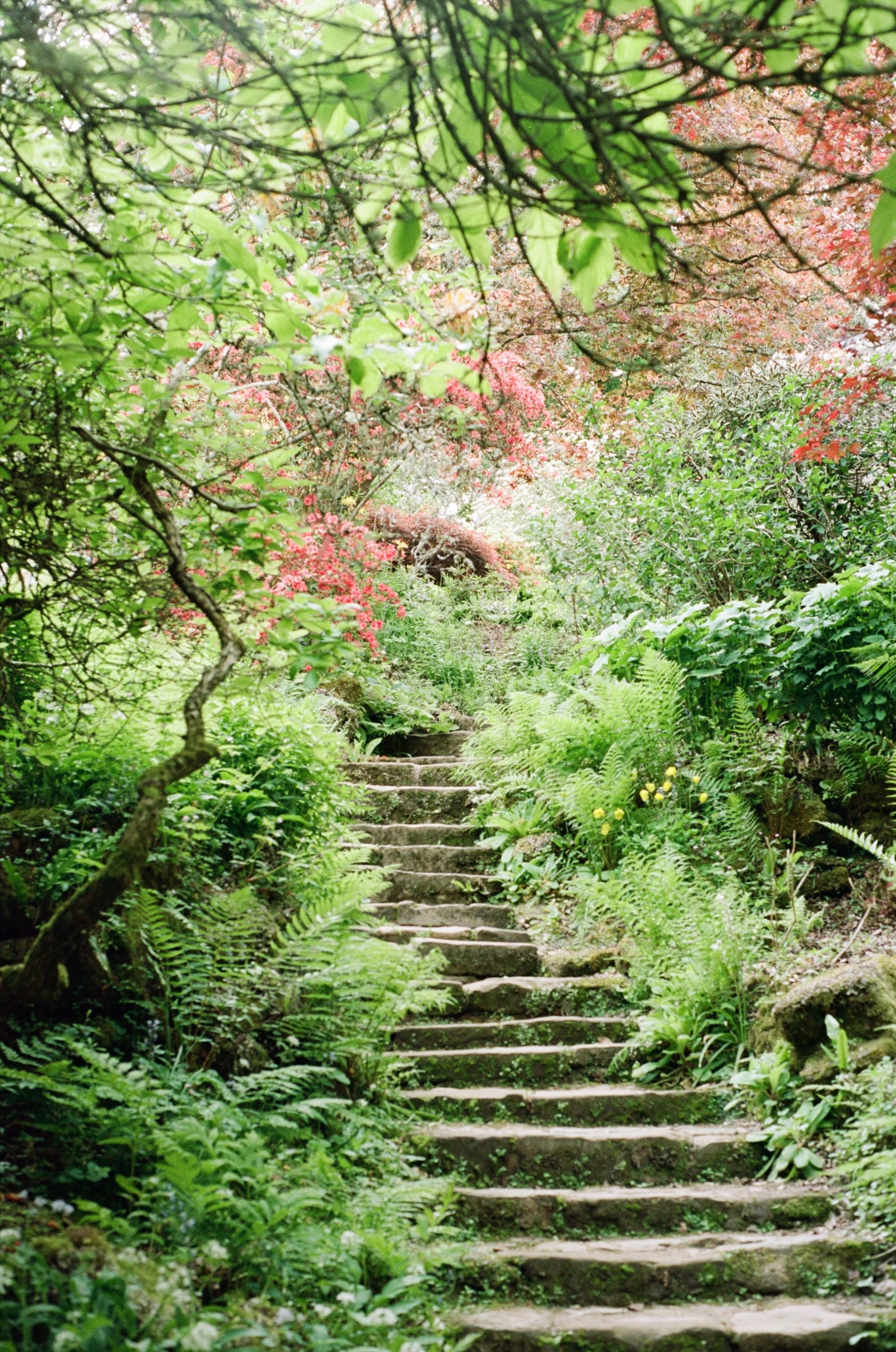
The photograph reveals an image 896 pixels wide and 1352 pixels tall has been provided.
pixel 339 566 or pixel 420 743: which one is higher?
pixel 339 566

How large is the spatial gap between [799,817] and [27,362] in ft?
14.1

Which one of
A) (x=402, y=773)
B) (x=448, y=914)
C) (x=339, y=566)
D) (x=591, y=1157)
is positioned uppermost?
(x=339, y=566)

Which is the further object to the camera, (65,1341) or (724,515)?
(724,515)

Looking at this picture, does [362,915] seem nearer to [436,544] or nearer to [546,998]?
[546,998]

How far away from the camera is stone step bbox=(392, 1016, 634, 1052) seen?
4.34 m

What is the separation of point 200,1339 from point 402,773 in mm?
5905

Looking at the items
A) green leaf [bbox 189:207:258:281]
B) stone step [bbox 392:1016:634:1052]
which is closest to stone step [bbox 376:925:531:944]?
stone step [bbox 392:1016:634:1052]

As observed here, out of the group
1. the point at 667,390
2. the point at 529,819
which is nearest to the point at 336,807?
A: the point at 529,819

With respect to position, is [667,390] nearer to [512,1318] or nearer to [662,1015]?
[662,1015]

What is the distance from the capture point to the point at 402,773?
24.9 ft

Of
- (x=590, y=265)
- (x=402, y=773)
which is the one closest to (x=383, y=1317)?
(x=590, y=265)

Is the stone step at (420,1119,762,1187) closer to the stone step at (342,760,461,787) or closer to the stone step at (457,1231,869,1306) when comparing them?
the stone step at (457,1231,869,1306)

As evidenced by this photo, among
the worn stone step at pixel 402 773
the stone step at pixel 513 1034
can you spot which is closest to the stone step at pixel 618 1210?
the stone step at pixel 513 1034

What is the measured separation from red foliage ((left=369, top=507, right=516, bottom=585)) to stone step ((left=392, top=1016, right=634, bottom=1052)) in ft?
23.9
